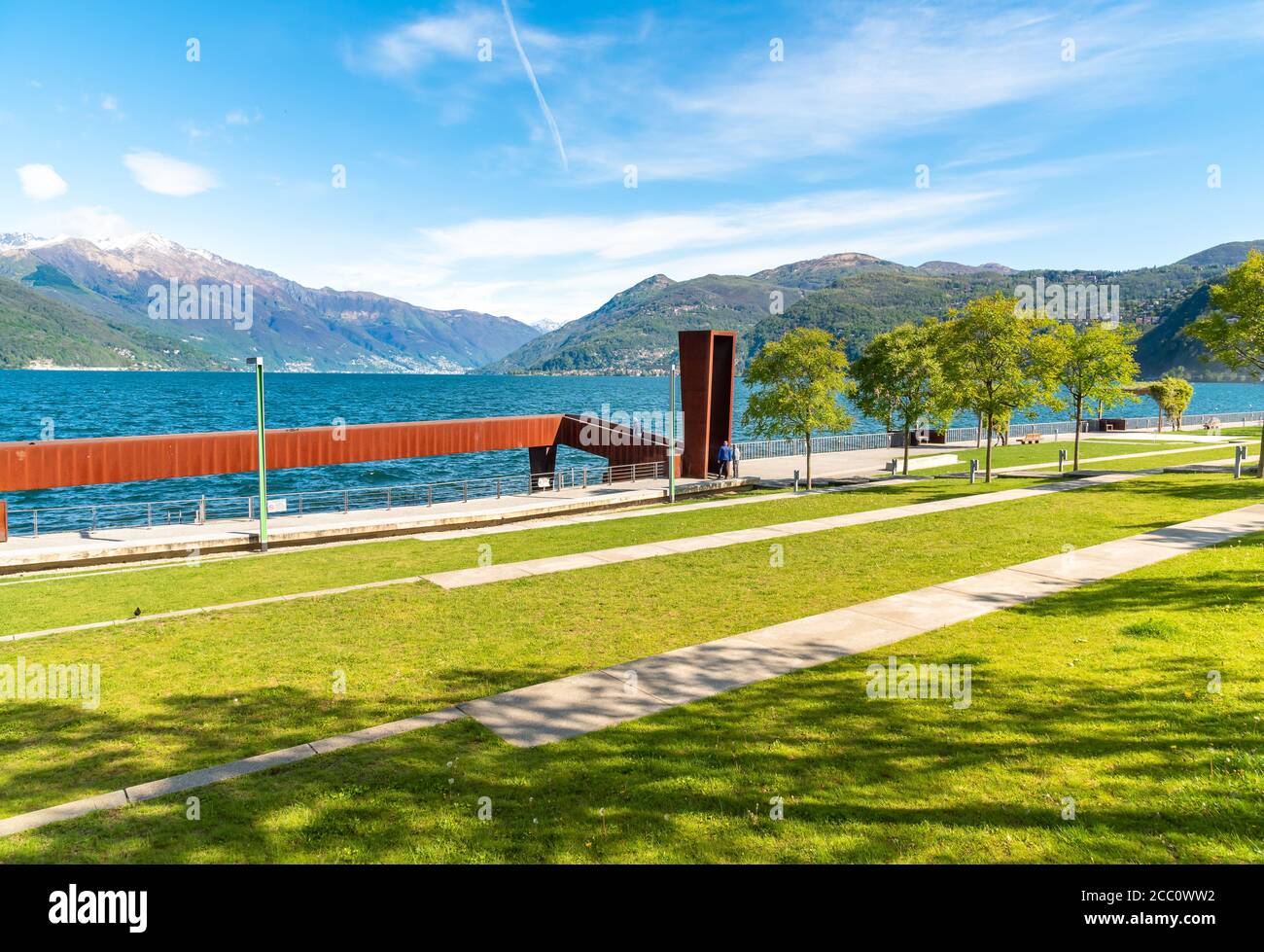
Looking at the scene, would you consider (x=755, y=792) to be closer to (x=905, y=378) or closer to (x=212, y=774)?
(x=212, y=774)

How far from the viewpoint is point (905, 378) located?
111 ft

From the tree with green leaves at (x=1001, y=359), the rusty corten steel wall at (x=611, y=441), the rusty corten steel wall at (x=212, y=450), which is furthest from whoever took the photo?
the rusty corten steel wall at (x=611, y=441)

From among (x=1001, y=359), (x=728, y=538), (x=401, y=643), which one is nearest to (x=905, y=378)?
(x=1001, y=359)

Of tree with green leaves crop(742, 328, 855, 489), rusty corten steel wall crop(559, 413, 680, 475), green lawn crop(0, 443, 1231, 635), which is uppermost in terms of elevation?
tree with green leaves crop(742, 328, 855, 489)

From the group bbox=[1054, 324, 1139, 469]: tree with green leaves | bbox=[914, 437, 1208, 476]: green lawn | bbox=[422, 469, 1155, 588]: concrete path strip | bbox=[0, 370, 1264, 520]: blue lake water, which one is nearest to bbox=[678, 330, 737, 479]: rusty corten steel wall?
bbox=[914, 437, 1208, 476]: green lawn

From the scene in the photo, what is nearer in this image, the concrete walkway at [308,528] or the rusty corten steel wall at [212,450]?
the concrete walkway at [308,528]

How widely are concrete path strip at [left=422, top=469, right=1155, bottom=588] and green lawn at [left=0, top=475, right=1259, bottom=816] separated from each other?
765mm

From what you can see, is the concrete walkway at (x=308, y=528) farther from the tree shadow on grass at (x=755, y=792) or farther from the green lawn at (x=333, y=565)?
the tree shadow on grass at (x=755, y=792)

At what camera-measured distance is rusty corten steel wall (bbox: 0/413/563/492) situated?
2427cm

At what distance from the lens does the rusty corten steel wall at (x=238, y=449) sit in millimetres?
24312

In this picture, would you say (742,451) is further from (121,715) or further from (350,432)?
(121,715)

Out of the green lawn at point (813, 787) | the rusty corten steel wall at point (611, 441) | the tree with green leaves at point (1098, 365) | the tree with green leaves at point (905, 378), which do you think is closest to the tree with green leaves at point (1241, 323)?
the tree with green leaves at point (1098, 365)

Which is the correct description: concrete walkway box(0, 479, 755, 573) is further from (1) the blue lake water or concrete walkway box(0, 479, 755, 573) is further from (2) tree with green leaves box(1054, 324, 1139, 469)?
(1) the blue lake water

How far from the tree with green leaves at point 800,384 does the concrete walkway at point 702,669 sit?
1896 cm
